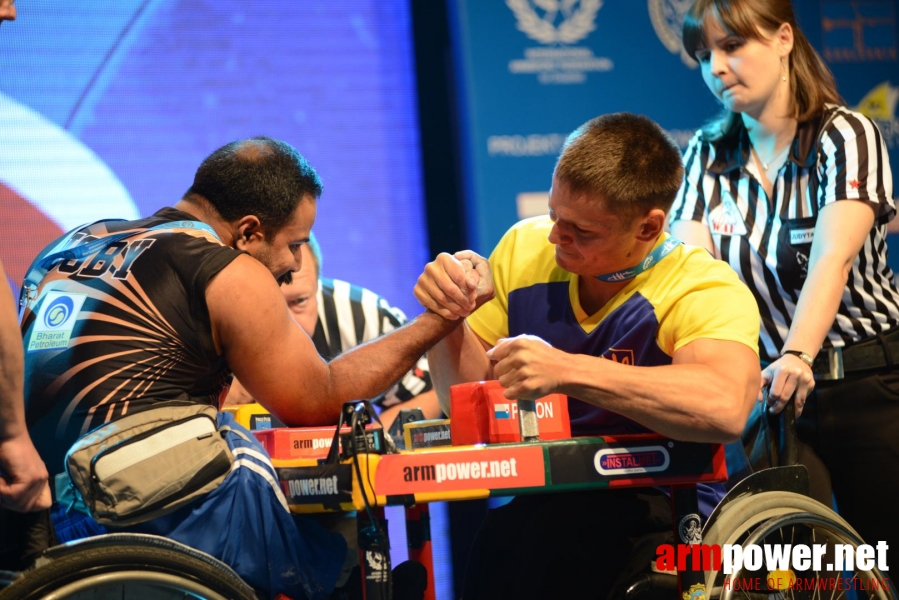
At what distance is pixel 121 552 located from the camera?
156 cm

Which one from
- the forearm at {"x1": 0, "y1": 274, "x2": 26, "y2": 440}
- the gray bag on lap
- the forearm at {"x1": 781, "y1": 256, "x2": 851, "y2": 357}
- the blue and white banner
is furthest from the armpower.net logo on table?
the blue and white banner

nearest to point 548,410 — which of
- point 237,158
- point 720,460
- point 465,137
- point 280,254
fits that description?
point 720,460

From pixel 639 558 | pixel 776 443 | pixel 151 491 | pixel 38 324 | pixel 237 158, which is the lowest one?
pixel 639 558

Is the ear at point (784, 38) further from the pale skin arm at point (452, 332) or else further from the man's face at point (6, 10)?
the man's face at point (6, 10)

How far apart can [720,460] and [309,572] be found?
851 millimetres

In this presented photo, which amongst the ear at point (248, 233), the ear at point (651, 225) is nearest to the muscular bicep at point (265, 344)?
the ear at point (248, 233)

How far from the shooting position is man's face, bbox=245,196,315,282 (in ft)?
7.75

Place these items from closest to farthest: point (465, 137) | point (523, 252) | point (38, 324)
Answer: point (38, 324)
point (523, 252)
point (465, 137)

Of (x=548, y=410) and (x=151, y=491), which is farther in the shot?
(x=548, y=410)

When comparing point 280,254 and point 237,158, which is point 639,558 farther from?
point 237,158

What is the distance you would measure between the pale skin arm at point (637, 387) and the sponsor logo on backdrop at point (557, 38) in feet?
8.25

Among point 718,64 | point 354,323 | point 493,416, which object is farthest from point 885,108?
point 493,416

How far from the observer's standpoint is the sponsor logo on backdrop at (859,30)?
4.67 meters

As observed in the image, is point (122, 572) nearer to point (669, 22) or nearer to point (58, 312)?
point (58, 312)
